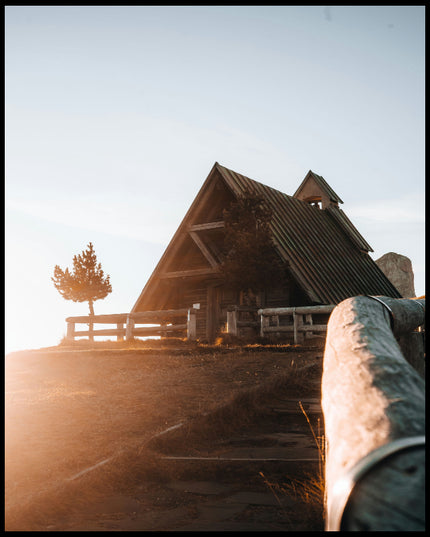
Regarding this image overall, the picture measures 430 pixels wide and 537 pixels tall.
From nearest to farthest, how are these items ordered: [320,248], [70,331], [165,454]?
[165,454]
[70,331]
[320,248]

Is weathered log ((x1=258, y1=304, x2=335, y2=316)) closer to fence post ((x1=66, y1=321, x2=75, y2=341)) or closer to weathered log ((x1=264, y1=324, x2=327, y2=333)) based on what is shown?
weathered log ((x1=264, y1=324, x2=327, y2=333))

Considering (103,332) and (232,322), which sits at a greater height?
(232,322)

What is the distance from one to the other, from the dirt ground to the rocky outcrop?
3245 cm

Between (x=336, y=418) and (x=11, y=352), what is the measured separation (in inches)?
675

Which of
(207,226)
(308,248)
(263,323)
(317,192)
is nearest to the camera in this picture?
(263,323)

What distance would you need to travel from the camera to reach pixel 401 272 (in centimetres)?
4000

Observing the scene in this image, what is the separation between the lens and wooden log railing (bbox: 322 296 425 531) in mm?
1254

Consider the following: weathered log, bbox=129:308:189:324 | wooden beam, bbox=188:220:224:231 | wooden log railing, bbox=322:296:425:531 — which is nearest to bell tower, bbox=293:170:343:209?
wooden beam, bbox=188:220:224:231

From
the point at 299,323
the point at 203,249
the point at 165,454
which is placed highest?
the point at 203,249

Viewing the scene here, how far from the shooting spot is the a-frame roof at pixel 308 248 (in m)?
19.6

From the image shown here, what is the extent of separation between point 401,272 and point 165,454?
37818mm

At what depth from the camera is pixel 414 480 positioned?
4.07 ft

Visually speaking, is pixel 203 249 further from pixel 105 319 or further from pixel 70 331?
pixel 70 331

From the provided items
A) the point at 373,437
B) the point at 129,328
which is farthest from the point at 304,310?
the point at 373,437
